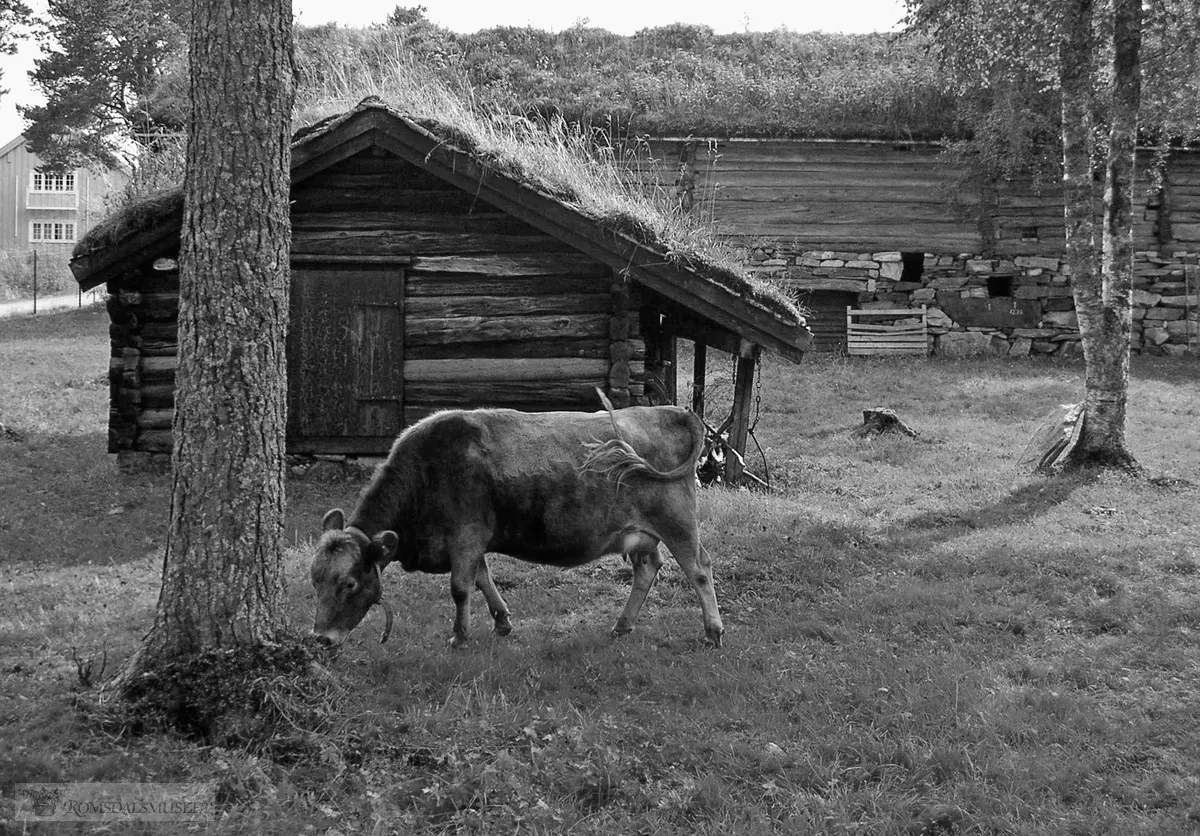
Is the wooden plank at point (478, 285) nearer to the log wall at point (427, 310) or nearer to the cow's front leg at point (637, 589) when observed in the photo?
the log wall at point (427, 310)

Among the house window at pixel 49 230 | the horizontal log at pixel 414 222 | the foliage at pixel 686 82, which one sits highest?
the house window at pixel 49 230

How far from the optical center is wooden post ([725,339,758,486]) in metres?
12.2

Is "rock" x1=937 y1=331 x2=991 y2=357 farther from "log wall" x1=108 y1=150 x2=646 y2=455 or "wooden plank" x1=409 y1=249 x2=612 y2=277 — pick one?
"wooden plank" x1=409 y1=249 x2=612 y2=277

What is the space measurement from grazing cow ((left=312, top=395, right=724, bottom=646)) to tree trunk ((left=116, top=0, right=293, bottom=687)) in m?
1.11

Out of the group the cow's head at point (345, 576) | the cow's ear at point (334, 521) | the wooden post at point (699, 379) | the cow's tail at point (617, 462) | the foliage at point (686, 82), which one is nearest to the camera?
the cow's head at point (345, 576)

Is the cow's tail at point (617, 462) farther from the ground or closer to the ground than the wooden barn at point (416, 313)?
closer to the ground

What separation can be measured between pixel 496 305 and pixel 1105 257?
734cm

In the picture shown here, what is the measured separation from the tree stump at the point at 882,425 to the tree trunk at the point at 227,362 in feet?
36.2

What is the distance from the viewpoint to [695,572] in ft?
23.8

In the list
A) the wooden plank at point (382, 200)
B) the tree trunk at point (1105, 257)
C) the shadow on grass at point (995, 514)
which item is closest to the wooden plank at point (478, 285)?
the wooden plank at point (382, 200)

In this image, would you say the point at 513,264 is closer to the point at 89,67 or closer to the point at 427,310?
the point at 427,310

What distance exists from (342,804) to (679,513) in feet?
10.4

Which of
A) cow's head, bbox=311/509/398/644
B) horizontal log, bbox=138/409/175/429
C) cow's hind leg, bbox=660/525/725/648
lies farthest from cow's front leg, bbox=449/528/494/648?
horizontal log, bbox=138/409/175/429

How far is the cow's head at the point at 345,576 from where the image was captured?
20.5 feet
